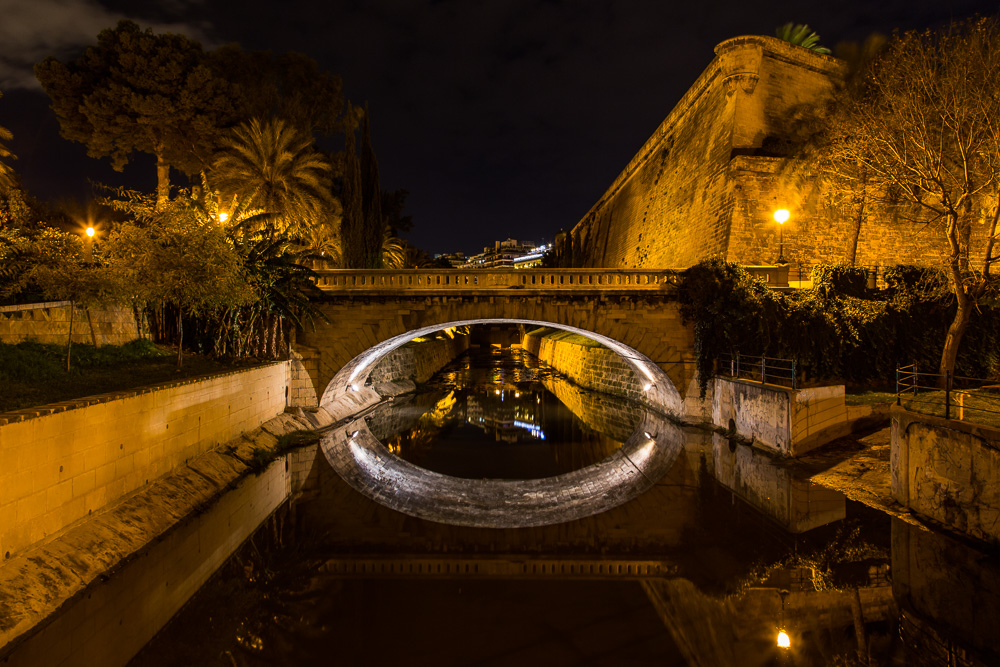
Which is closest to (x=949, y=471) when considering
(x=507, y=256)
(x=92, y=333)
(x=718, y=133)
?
(x=92, y=333)

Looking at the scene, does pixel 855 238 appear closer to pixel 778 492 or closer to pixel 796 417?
pixel 796 417

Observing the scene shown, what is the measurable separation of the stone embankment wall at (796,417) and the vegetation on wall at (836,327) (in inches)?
108

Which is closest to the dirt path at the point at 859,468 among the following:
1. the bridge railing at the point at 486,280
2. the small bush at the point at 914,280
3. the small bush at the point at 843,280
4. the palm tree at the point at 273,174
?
the small bush at the point at 843,280

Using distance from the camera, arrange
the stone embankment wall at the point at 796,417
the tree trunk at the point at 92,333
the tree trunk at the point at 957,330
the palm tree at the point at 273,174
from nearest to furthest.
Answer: the tree trunk at the point at 92,333
the stone embankment wall at the point at 796,417
the tree trunk at the point at 957,330
the palm tree at the point at 273,174

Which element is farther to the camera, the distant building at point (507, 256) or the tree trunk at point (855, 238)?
the distant building at point (507, 256)

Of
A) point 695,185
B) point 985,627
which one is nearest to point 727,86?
point 695,185

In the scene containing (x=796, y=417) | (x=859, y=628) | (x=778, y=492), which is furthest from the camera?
(x=796, y=417)

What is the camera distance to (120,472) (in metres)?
8.69

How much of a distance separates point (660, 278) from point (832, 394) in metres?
7.00

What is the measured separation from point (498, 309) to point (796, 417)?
32.9ft

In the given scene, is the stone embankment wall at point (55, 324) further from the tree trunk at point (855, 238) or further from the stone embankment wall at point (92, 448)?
the tree trunk at point (855, 238)

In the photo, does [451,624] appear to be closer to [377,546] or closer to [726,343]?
[377,546]

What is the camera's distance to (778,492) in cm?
1153

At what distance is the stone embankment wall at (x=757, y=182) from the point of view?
72.0 ft
